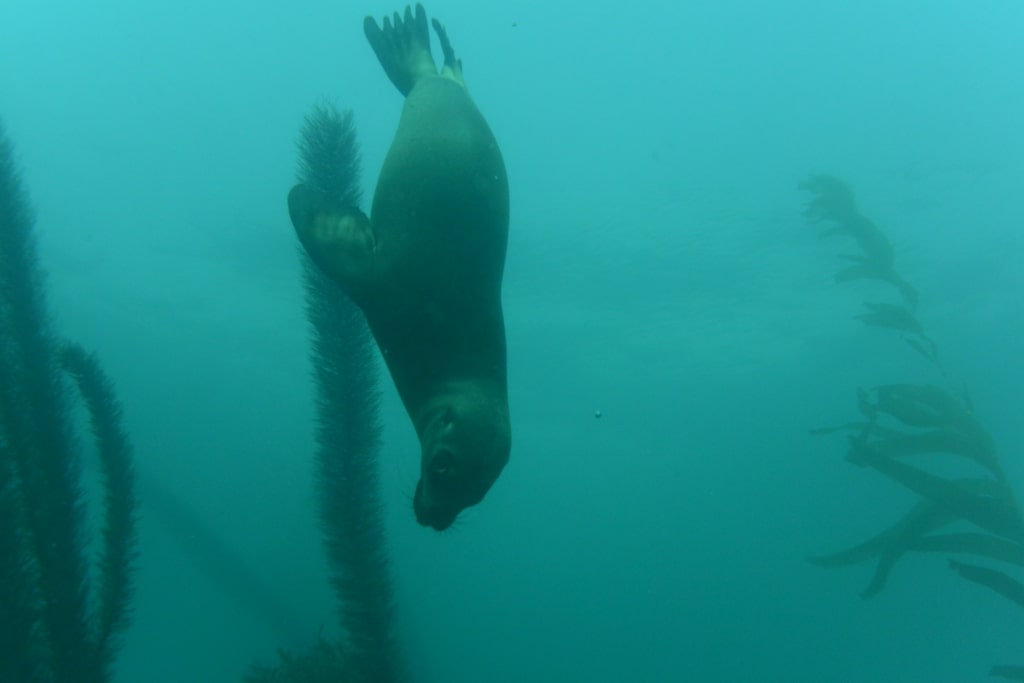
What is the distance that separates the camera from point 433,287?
7.88 feet

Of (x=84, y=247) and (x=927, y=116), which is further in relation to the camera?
(x=84, y=247)

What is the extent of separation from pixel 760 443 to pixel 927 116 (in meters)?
26.4

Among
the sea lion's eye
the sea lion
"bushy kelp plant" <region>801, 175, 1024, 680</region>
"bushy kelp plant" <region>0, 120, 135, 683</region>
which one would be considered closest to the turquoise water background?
the sea lion

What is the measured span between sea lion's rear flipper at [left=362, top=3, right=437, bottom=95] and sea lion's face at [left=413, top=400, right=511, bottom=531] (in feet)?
5.72

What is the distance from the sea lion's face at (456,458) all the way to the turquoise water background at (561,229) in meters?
1.86

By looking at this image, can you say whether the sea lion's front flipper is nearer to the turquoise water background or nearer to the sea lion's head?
the sea lion's head

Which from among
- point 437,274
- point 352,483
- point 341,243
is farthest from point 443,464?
point 352,483

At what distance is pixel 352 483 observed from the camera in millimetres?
6898

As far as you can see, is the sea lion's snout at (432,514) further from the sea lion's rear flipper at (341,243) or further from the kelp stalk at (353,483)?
the kelp stalk at (353,483)

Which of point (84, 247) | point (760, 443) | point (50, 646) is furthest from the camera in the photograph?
point (760, 443)

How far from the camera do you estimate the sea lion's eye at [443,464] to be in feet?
7.09

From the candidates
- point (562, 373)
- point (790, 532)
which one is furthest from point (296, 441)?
point (790, 532)

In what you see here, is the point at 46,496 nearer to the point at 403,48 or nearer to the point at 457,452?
the point at 403,48

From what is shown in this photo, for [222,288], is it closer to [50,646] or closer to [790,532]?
[50,646]
